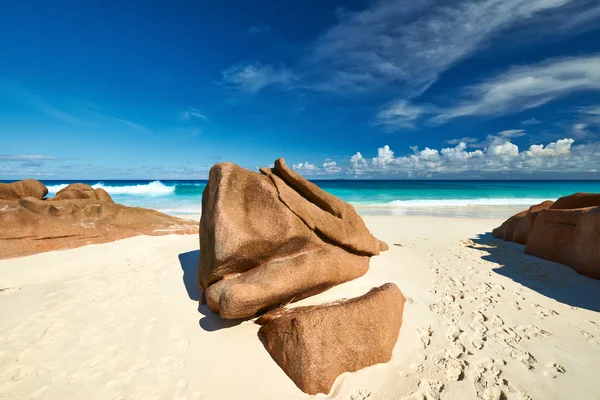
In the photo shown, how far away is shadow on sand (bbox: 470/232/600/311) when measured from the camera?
4563 mm

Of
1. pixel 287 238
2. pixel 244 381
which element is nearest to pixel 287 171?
pixel 287 238

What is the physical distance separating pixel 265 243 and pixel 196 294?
1851 millimetres

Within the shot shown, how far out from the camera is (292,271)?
4137mm

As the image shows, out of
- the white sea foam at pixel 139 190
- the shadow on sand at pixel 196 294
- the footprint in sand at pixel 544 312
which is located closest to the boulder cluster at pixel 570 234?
the footprint in sand at pixel 544 312

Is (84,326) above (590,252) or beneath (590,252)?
beneath

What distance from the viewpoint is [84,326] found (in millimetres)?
3961

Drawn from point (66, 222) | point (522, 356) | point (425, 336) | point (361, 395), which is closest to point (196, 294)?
point (361, 395)

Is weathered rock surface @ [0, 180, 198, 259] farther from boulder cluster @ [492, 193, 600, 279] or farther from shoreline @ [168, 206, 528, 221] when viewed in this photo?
boulder cluster @ [492, 193, 600, 279]

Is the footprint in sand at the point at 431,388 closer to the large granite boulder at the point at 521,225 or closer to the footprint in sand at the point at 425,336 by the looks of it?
the footprint in sand at the point at 425,336

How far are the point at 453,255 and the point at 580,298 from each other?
2748mm

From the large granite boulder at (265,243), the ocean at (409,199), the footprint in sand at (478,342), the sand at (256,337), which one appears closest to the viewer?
the sand at (256,337)

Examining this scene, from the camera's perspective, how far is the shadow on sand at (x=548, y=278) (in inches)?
180

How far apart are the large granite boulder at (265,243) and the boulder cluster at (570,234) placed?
14.9 feet

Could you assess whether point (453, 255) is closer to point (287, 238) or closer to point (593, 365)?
point (593, 365)
